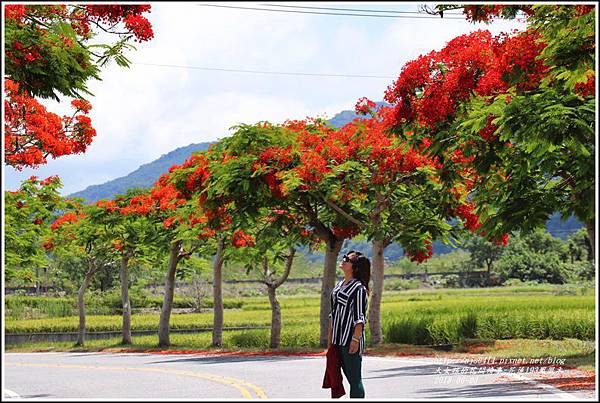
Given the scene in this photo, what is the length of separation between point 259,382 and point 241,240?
14.7m

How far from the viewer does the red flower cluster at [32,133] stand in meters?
18.9

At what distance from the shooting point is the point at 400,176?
81.8 ft

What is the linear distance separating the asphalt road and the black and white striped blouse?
6.78 feet

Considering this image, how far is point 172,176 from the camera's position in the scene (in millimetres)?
26453

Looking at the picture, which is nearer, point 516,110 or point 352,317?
point 352,317

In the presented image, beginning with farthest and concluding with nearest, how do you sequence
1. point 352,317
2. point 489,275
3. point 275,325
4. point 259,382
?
point 489,275
point 275,325
point 259,382
point 352,317

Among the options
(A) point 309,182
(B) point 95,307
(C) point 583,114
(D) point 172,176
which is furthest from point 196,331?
(C) point 583,114

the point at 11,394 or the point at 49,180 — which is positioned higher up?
the point at 49,180

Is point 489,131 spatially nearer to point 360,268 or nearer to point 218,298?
point 360,268

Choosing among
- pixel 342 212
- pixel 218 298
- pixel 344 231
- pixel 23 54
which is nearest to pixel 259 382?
pixel 23 54

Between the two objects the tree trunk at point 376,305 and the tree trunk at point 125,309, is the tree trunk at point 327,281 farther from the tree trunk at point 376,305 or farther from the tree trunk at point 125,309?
the tree trunk at point 125,309

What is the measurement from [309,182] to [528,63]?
8490 mm

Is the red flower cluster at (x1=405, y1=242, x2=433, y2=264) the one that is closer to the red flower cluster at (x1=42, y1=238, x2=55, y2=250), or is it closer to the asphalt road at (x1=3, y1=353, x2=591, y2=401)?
the asphalt road at (x1=3, y1=353, x2=591, y2=401)

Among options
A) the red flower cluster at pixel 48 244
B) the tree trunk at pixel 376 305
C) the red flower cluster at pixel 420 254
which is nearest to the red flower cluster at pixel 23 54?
the tree trunk at pixel 376 305
